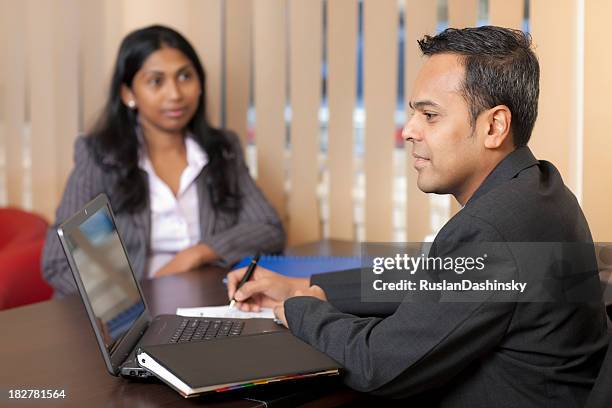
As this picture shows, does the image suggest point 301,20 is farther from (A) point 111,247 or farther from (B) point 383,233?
(A) point 111,247

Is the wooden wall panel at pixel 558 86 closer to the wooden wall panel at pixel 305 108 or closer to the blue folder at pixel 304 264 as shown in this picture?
the blue folder at pixel 304 264

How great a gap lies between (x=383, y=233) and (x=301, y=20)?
2.63ft

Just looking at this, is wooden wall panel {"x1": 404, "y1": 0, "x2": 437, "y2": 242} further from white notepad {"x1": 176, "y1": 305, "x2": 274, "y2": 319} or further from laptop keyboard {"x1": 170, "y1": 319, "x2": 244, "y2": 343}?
laptop keyboard {"x1": 170, "y1": 319, "x2": 244, "y2": 343}

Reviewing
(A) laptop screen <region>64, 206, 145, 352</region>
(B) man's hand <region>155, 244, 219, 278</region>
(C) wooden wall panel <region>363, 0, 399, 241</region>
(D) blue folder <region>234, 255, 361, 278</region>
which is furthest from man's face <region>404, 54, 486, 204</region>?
(C) wooden wall panel <region>363, 0, 399, 241</region>

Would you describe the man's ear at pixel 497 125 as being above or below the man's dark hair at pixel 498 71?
below

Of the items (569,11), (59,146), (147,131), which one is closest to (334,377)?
(569,11)

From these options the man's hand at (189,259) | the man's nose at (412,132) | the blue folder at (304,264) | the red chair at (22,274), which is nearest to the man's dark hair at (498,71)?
the man's nose at (412,132)

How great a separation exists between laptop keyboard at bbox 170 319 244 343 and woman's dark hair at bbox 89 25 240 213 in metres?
1.02

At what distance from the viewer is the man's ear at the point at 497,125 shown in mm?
1487

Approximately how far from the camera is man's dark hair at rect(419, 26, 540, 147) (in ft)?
4.87

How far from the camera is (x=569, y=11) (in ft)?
7.28

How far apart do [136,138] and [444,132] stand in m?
1.58

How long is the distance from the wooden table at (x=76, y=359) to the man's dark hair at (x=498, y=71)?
555mm

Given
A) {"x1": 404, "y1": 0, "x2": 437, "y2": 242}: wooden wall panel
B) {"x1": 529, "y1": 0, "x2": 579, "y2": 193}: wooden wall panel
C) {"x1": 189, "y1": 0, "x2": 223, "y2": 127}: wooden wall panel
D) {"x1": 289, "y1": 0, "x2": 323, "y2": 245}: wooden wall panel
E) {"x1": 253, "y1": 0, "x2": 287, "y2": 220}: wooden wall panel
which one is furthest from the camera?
{"x1": 189, "y1": 0, "x2": 223, "y2": 127}: wooden wall panel
